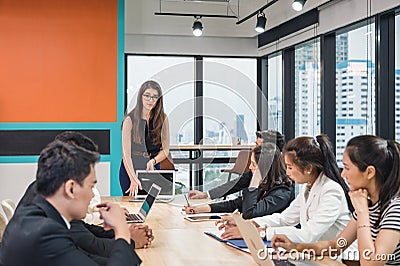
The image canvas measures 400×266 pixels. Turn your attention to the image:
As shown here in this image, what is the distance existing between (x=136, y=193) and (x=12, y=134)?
1.87m

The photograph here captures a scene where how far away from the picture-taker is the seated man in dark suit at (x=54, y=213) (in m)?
1.31

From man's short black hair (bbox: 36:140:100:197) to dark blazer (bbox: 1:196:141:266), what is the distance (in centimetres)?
5

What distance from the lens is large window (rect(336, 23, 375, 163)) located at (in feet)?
16.4

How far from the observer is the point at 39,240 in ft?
4.29

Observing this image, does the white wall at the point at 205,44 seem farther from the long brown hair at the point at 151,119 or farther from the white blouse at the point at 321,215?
the white blouse at the point at 321,215

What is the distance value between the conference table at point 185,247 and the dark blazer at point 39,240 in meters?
0.68

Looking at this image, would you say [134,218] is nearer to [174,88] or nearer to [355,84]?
[174,88]

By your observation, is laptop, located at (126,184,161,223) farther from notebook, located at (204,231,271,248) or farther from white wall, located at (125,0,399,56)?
white wall, located at (125,0,399,56)

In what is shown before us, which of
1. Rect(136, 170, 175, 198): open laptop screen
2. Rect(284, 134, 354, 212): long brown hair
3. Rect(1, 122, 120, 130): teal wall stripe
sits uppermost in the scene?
Rect(1, 122, 120, 130): teal wall stripe

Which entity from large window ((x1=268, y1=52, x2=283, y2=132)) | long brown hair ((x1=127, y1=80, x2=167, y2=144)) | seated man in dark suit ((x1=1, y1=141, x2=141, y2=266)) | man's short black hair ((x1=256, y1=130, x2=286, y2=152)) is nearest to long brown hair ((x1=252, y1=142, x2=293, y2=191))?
man's short black hair ((x1=256, y1=130, x2=286, y2=152))

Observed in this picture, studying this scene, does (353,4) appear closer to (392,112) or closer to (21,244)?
(392,112)

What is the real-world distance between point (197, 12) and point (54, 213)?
5.76m

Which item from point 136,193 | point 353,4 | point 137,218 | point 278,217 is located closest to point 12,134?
point 136,193
